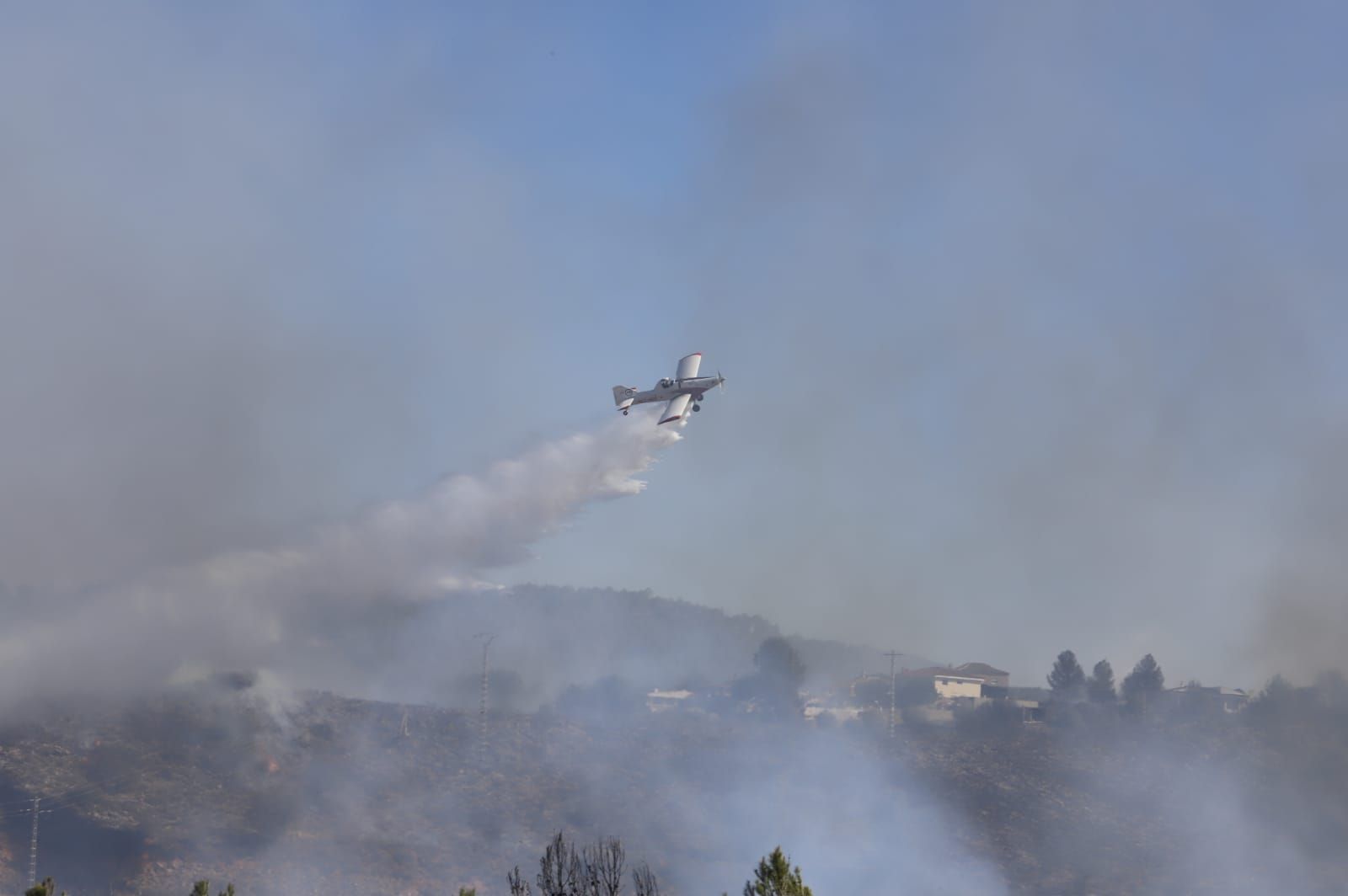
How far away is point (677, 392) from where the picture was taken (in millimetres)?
92875

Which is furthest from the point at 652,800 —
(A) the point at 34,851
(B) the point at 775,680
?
(A) the point at 34,851

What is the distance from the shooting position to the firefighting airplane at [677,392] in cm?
9162

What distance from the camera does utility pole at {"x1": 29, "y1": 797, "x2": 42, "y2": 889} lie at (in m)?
111

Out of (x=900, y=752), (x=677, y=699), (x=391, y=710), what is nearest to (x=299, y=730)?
(x=391, y=710)

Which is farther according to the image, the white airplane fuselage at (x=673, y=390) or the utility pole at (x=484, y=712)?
the utility pole at (x=484, y=712)

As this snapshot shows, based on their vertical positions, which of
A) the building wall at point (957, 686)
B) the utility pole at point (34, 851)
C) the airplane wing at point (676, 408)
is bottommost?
the utility pole at point (34, 851)

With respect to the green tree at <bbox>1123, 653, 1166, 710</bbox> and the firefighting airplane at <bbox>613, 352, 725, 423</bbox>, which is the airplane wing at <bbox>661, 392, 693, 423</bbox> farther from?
the green tree at <bbox>1123, 653, 1166, 710</bbox>

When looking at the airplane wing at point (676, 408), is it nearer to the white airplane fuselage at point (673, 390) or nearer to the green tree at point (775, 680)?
the white airplane fuselage at point (673, 390)

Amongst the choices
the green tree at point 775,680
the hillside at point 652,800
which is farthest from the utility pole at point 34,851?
the green tree at point 775,680

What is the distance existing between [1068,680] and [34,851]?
132 meters

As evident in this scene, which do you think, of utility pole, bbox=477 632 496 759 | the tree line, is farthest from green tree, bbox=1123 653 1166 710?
utility pole, bbox=477 632 496 759

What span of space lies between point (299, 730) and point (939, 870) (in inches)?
2603

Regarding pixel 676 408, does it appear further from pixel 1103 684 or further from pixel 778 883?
pixel 1103 684

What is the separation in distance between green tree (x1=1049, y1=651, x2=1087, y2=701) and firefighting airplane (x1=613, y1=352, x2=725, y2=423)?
111 meters
